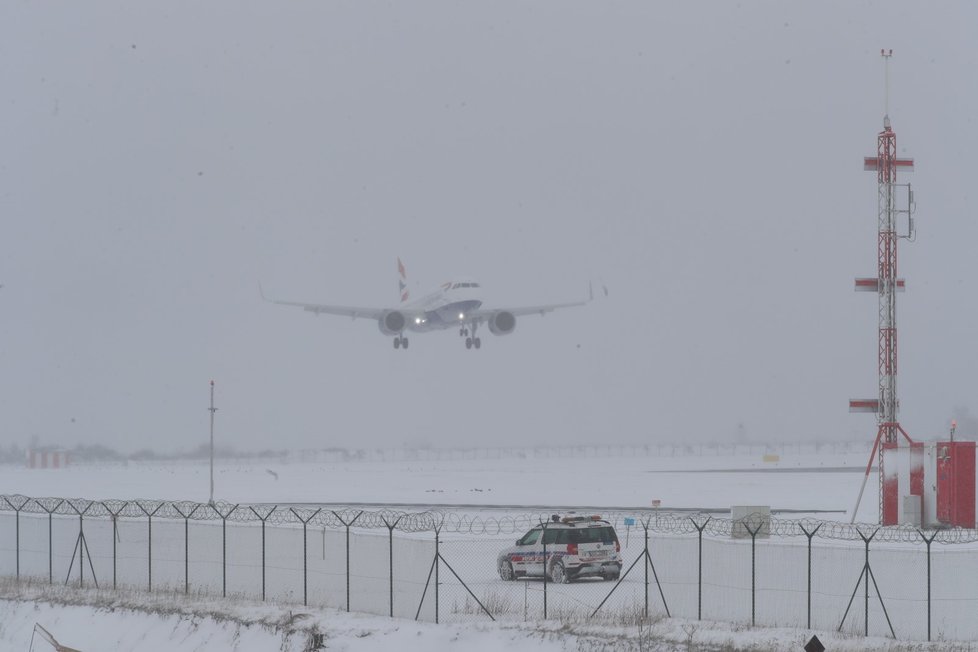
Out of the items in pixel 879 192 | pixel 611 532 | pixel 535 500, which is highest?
pixel 879 192

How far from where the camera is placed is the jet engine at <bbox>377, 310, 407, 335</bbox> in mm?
87250

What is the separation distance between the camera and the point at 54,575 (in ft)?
115

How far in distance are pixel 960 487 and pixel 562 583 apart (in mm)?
18289

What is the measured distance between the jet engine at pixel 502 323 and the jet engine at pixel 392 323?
6.46 m

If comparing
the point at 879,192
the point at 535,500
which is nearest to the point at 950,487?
the point at 879,192

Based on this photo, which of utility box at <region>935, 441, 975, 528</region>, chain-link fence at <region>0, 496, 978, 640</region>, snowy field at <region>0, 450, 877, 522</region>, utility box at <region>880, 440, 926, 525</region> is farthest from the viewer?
snowy field at <region>0, 450, 877, 522</region>

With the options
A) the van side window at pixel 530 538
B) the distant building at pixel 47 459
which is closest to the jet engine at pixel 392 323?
the van side window at pixel 530 538

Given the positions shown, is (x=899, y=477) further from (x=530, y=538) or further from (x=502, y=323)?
(x=502, y=323)

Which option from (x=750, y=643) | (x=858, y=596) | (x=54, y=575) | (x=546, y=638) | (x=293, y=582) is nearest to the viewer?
(x=750, y=643)

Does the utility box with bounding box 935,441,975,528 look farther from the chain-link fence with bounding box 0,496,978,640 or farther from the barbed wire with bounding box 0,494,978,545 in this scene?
the chain-link fence with bounding box 0,496,978,640

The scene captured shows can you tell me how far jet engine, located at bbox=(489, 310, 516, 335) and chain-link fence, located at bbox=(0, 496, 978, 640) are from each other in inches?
1785

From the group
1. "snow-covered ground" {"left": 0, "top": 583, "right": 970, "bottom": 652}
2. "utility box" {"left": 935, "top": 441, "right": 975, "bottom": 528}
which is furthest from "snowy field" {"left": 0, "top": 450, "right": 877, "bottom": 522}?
"snow-covered ground" {"left": 0, "top": 583, "right": 970, "bottom": 652}

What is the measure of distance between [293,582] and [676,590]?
30.2 ft

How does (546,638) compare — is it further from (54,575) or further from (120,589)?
(54,575)
